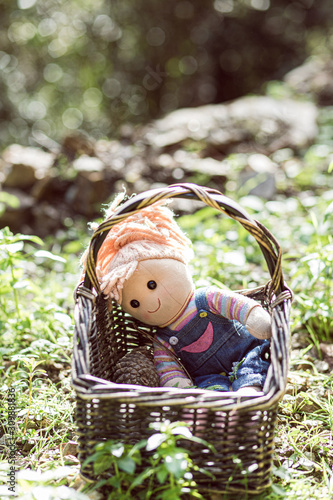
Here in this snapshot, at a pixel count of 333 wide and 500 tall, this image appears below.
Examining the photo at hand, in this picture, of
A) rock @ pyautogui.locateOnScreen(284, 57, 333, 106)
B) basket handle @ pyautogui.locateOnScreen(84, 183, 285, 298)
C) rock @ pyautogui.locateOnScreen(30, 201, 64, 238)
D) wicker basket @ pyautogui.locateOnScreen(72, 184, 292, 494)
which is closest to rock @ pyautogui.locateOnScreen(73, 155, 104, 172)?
rock @ pyautogui.locateOnScreen(30, 201, 64, 238)

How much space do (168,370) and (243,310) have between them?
1.17 feet

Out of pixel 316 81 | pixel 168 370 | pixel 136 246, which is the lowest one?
pixel 168 370

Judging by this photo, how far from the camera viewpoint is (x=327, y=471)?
1.65 m

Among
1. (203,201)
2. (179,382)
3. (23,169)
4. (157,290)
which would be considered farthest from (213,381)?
(23,169)

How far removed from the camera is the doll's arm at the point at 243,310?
1.75m

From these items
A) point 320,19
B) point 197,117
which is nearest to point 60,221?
point 197,117

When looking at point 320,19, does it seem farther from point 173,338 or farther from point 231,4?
point 173,338

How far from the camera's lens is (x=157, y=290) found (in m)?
1.83

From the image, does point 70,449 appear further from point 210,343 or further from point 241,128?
point 241,128

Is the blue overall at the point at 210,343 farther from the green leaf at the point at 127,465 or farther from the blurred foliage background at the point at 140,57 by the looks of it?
the blurred foliage background at the point at 140,57

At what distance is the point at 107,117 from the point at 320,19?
440 centimetres

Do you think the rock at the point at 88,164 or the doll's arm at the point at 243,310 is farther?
the rock at the point at 88,164

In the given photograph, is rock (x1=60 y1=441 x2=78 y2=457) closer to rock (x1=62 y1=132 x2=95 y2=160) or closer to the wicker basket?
the wicker basket

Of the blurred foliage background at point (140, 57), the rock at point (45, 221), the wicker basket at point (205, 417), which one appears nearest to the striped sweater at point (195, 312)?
the wicker basket at point (205, 417)
